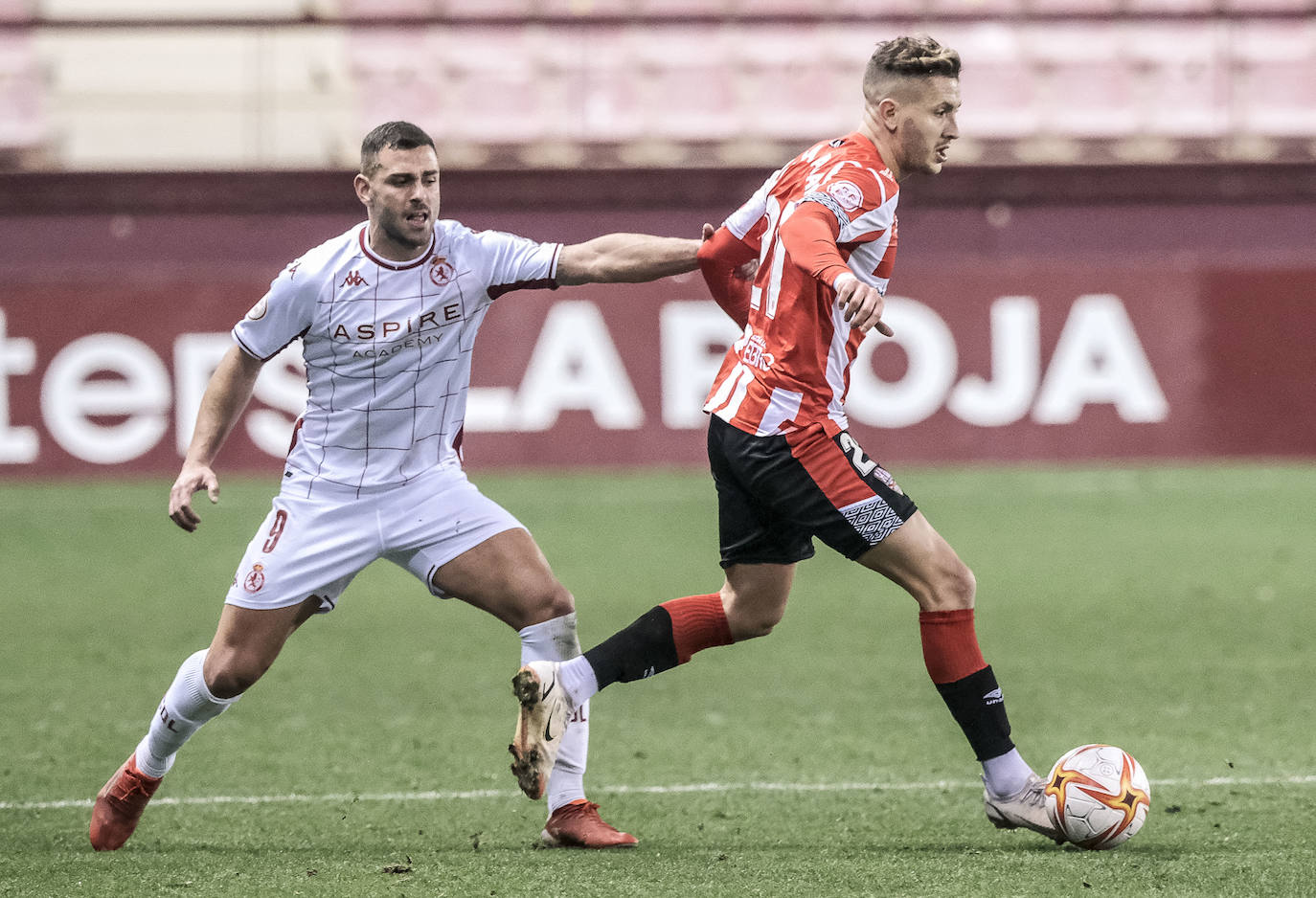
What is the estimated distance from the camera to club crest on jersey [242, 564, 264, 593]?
4699 mm

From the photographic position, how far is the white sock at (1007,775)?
4430 mm

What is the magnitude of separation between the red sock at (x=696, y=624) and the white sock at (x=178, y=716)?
1.18 metres

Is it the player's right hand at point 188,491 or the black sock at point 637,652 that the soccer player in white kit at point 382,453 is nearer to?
the player's right hand at point 188,491

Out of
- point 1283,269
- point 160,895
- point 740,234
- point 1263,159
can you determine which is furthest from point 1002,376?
point 160,895

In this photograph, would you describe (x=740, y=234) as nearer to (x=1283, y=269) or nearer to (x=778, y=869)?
(x=778, y=869)

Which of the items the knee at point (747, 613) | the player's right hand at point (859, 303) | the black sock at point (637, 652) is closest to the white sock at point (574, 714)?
the black sock at point (637, 652)

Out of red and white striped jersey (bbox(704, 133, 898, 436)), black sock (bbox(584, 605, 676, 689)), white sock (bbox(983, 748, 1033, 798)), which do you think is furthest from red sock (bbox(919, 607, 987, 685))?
black sock (bbox(584, 605, 676, 689))

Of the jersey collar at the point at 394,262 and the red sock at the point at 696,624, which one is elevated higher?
the jersey collar at the point at 394,262

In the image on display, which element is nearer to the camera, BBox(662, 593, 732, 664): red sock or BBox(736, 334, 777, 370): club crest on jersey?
BBox(736, 334, 777, 370): club crest on jersey

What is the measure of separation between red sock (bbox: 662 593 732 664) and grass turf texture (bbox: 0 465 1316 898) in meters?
0.50

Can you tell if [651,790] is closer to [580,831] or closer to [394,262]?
[580,831]

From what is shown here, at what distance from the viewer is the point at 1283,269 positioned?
14.8 meters

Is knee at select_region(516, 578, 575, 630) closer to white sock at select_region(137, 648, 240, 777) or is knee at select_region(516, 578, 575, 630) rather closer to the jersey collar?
white sock at select_region(137, 648, 240, 777)

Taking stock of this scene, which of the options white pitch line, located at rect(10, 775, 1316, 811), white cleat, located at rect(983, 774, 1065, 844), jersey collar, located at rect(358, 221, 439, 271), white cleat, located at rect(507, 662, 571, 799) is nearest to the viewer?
white cleat, located at rect(507, 662, 571, 799)
